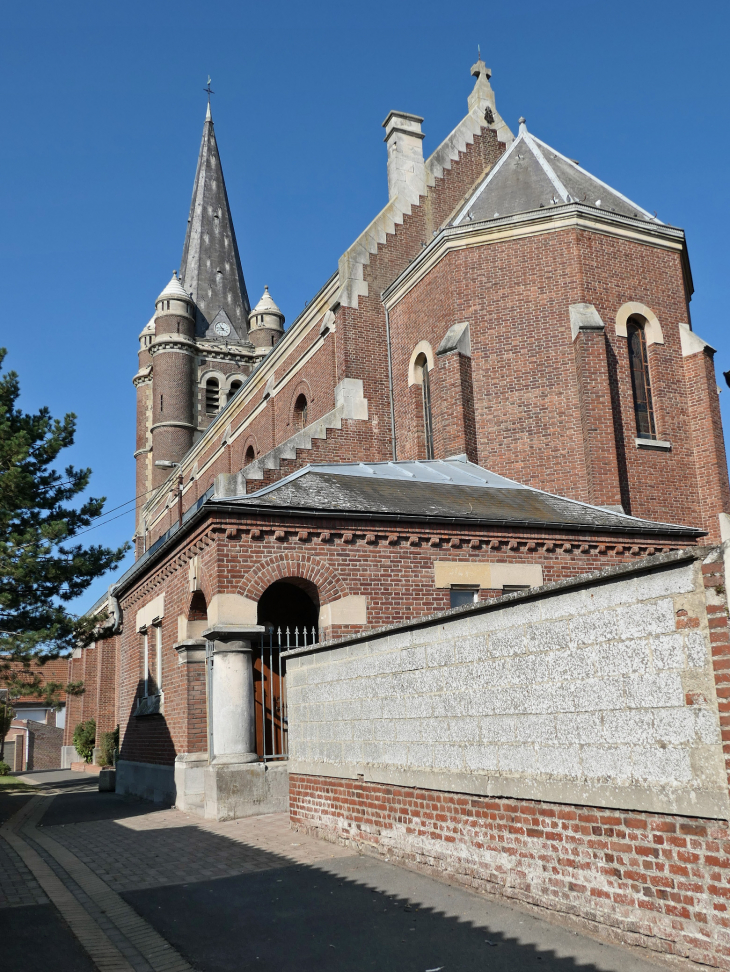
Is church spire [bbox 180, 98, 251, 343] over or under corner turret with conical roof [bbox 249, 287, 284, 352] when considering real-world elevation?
over

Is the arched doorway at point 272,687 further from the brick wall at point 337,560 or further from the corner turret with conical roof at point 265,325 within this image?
the corner turret with conical roof at point 265,325

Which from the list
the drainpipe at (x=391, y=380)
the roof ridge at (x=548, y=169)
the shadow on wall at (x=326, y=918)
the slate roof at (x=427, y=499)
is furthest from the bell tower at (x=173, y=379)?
the shadow on wall at (x=326, y=918)

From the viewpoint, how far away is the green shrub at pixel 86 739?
30.5 metres

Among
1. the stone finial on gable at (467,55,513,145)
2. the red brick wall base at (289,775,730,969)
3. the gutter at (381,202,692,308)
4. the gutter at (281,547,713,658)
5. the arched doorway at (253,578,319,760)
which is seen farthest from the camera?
the stone finial on gable at (467,55,513,145)

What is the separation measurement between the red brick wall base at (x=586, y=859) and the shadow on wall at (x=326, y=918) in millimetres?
161

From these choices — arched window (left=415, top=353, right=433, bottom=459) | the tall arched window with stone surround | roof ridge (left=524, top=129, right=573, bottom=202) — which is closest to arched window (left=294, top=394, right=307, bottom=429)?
the tall arched window with stone surround

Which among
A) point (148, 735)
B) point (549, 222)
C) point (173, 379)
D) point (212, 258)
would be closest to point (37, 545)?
point (148, 735)

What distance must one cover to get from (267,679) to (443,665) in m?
5.96

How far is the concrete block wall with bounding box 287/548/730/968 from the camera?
4.98m

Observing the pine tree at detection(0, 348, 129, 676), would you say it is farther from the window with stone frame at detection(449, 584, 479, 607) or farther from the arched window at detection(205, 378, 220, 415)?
A: the arched window at detection(205, 378, 220, 415)

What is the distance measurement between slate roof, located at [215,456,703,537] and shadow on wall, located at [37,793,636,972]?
4.90 m

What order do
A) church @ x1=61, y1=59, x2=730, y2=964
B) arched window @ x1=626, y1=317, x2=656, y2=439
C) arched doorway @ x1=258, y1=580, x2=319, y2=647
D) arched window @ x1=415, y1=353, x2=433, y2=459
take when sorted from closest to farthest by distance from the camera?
church @ x1=61, y1=59, x2=730, y2=964 < arched doorway @ x1=258, y1=580, x2=319, y2=647 < arched window @ x1=626, y1=317, x2=656, y2=439 < arched window @ x1=415, y1=353, x2=433, y2=459

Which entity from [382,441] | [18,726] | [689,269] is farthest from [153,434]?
[689,269]

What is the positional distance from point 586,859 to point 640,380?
14729mm
